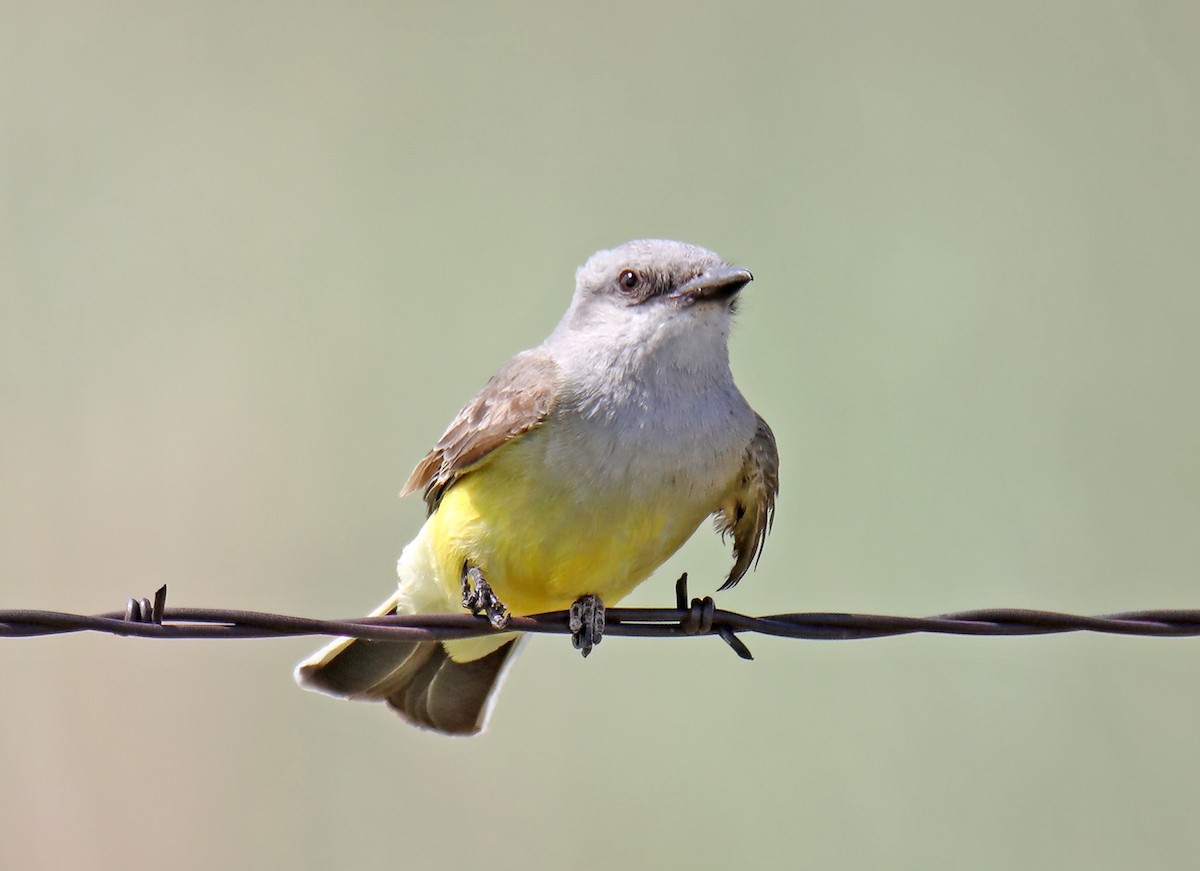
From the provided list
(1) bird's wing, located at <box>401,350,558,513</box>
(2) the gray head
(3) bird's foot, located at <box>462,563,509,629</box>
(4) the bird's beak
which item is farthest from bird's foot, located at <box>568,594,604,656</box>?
(4) the bird's beak

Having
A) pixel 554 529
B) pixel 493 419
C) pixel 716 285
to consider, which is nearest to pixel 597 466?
pixel 554 529

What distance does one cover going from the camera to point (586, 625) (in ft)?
14.4

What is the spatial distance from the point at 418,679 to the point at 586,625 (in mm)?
1412

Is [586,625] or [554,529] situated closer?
[586,625]

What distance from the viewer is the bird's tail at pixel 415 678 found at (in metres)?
5.22

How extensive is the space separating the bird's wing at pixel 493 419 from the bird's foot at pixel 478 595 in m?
0.39

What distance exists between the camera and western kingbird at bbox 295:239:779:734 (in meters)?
4.54

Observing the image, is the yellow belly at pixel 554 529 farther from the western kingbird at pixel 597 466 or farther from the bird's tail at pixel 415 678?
the bird's tail at pixel 415 678

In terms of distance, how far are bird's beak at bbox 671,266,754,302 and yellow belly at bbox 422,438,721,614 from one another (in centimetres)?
77

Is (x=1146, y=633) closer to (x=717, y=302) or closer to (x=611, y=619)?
(x=611, y=619)

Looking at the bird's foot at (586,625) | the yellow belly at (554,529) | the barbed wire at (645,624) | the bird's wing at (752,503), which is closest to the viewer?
the barbed wire at (645,624)

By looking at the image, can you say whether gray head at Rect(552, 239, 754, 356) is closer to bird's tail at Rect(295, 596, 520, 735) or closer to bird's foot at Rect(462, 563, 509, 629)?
bird's foot at Rect(462, 563, 509, 629)

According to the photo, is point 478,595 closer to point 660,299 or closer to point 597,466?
point 597,466

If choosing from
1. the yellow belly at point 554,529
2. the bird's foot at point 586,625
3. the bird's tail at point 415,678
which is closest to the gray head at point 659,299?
the yellow belly at point 554,529
